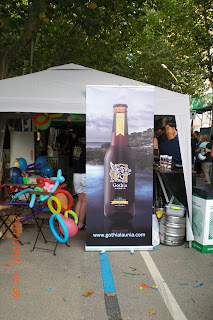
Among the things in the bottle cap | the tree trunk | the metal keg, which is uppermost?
the tree trunk

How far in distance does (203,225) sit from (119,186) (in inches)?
56.2

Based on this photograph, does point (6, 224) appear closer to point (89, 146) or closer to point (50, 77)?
point (89, 146)

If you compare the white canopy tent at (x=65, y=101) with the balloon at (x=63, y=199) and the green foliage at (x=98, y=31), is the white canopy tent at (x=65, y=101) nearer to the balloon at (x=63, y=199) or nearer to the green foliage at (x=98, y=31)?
the balloon at (x=63, y=199)

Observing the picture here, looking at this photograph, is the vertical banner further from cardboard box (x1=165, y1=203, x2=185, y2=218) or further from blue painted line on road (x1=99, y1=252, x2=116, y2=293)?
cardboard box (x1=165, y1=203, x2=185, y2=218)

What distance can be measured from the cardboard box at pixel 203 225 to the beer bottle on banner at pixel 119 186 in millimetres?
1088

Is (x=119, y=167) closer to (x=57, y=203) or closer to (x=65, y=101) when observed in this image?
(x=57, y=203)

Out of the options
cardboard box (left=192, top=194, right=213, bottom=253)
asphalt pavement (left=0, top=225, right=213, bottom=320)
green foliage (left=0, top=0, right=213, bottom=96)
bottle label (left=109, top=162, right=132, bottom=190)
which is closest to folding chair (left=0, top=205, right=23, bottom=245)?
asphalt pavement (left=0, top=225, right=213, bottom=320)

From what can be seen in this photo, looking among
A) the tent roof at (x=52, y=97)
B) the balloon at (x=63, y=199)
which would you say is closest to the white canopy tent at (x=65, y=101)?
the tent roof at (x=52, y=97)

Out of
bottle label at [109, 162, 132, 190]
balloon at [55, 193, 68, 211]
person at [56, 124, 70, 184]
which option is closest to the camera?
bottle label at [109, 162, 132, 190]

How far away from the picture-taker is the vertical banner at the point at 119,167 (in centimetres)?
516

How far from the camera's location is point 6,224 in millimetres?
5750

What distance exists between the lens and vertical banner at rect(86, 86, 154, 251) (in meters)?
5.16

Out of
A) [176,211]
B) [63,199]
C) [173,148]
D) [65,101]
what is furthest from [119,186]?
[173,148]

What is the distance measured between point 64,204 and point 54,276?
125 centimetres
